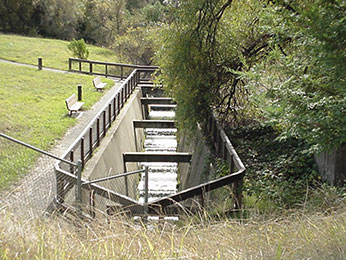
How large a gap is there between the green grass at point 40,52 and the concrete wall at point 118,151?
12958 mm

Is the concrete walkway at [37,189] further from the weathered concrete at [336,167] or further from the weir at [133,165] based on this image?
the weathered concrete at [336,167]

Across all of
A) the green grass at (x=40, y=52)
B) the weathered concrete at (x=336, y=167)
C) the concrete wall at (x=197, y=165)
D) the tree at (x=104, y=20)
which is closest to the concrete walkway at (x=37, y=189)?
the concrete wall at (x=197, y=165)

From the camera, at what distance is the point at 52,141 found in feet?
49.9

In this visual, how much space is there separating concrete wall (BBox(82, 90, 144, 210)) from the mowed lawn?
1619 millimetres

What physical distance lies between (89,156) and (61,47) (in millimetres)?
34166

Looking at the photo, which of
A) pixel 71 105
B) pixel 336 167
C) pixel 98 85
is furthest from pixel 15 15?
pixel 336 167

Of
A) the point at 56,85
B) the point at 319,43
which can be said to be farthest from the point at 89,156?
the point at 56,85

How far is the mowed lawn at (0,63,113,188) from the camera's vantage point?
10780 millimetres

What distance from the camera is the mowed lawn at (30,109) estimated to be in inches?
424

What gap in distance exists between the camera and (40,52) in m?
39.8

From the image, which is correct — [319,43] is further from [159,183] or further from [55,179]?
[159,183]

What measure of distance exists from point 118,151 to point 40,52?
83.5 feet

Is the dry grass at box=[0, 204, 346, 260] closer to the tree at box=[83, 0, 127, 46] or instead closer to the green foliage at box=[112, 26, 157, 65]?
the green foliage at box=[112, 26, 157, 65]

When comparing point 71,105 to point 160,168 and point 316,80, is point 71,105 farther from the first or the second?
point 316,80
